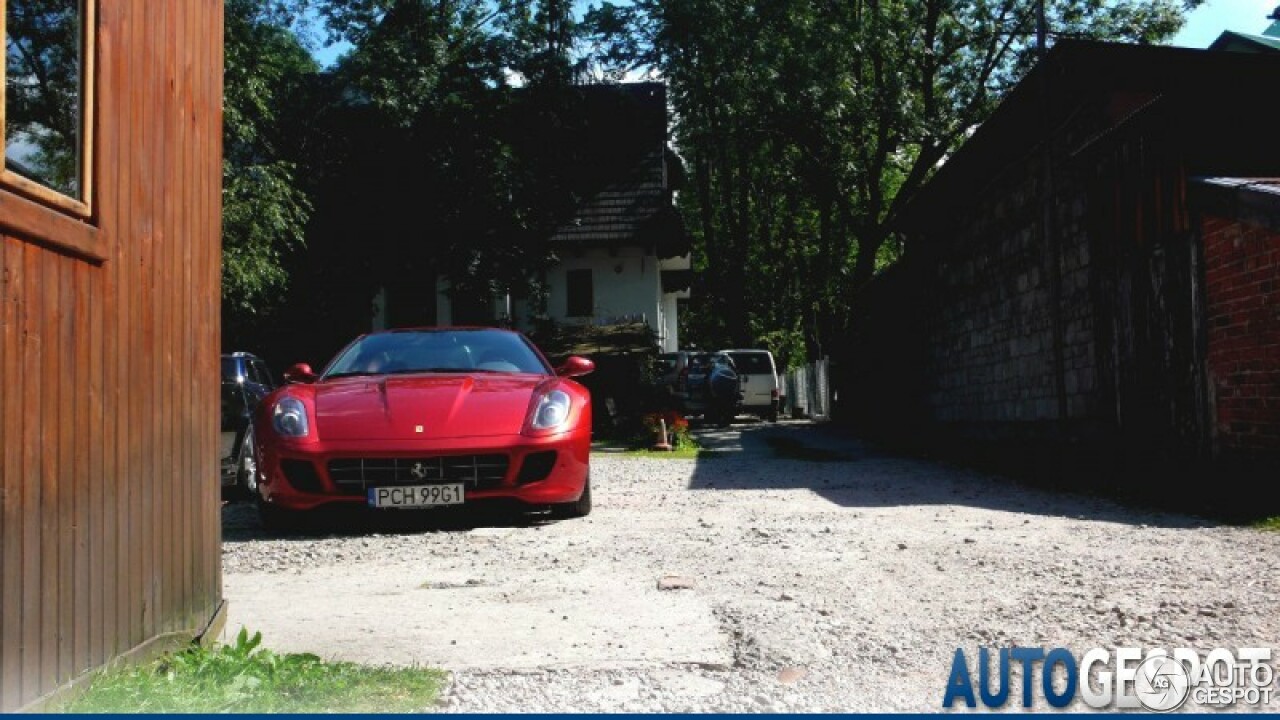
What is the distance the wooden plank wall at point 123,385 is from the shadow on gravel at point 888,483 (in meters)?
5.64

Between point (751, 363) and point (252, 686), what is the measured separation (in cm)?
2766

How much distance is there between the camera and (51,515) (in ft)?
9.28

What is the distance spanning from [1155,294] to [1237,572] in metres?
5.30

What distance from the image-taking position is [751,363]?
30578 millimetres

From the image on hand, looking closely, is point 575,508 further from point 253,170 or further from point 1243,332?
point 253,170

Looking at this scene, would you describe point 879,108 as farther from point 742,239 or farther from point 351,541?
point 351,541

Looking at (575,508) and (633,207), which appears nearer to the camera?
(575,508)

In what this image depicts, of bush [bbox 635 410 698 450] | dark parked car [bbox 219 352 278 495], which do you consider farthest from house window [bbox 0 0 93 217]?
bush [bbox 635 410 698 450]

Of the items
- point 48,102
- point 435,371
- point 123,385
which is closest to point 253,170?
point 435,371

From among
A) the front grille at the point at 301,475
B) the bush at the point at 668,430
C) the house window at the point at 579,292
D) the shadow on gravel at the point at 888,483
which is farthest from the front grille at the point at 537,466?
the house window at the point at 579,292

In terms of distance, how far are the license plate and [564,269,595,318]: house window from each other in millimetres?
24919

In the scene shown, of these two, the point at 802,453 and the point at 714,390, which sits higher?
the point at 714,390

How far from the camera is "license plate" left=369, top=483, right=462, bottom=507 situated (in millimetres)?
7090

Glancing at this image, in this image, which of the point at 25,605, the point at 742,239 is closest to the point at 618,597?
the point at 25,605
